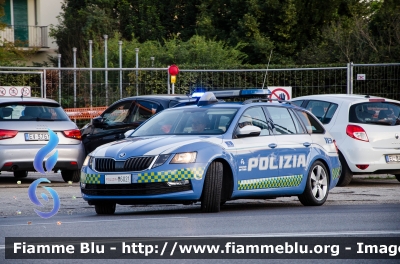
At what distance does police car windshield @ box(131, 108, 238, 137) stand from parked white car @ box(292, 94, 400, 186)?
164 inches

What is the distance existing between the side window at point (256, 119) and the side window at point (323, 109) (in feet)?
12.9

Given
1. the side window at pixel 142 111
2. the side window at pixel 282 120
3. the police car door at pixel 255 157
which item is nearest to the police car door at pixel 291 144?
the side window at pixel 282 120

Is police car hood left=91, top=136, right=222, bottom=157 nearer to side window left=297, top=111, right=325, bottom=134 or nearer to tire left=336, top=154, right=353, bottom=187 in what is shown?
side window left=297, top=111, right=325, bottom=134

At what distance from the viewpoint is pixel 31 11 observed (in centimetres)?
4591

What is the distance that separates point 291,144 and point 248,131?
961mm

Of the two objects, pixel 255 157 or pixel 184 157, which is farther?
pixel 255 157

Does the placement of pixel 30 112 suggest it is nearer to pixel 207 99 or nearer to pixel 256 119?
pixel 207 99

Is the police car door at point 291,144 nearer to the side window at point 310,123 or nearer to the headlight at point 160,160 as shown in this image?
the side window at point 310,123

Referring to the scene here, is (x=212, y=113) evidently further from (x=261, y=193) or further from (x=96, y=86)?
(x=96, y=86)

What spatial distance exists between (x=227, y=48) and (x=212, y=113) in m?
31.1

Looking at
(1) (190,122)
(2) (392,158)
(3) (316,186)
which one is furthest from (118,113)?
(3) (316,186)

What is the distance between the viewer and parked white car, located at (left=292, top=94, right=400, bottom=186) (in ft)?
53.0

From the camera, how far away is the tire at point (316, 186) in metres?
12.9

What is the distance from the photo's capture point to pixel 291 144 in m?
12.8
